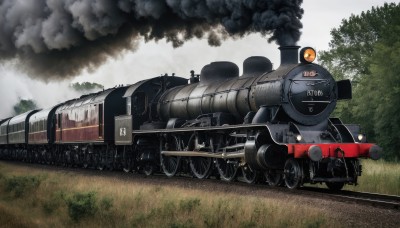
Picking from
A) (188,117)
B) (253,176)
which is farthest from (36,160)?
(253,176)

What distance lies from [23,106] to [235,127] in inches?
4517

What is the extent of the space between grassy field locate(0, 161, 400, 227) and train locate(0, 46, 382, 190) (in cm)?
216

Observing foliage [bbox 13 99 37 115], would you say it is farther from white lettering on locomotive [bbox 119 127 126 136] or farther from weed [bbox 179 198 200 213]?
weed [bbox 179 198 200 213]

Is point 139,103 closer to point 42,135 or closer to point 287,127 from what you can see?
point 287,127

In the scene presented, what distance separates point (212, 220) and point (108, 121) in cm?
1452

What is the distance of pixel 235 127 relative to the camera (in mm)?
15133

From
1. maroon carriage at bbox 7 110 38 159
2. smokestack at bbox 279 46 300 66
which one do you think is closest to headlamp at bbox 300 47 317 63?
smokestack at bbox 279 46 300 66

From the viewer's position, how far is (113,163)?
23672mm

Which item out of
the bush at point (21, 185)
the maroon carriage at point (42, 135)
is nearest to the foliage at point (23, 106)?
the maroon carriage at point (42, 135)

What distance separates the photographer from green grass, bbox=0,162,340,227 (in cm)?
922

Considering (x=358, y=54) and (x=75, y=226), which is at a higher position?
(x=358, y=54)

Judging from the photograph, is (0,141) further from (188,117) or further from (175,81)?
(188,117)

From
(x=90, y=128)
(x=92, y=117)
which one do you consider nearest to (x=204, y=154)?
(x=92, y=117)

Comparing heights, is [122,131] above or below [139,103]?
below
